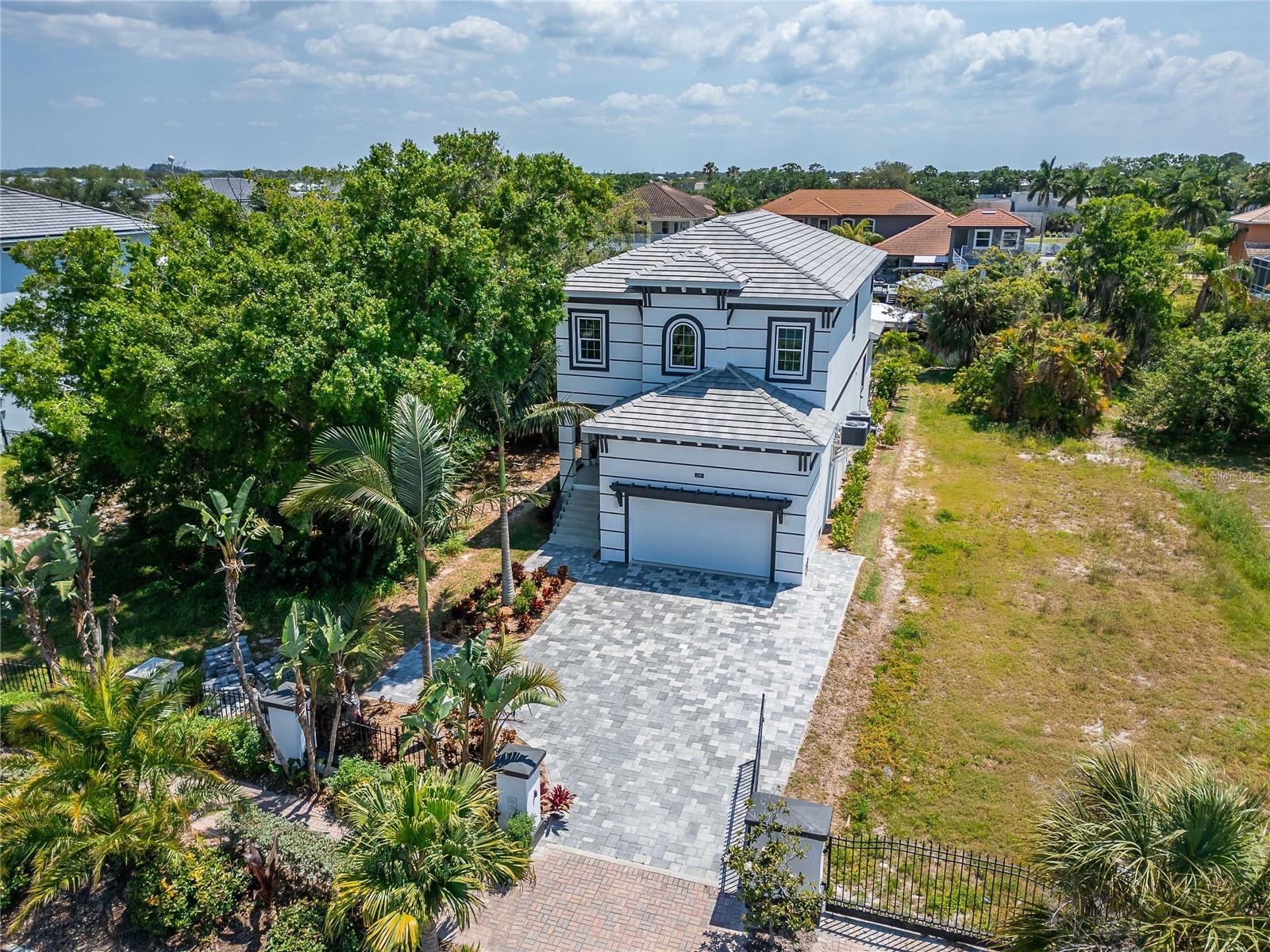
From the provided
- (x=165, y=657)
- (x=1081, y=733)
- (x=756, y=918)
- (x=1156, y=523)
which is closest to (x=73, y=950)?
(x=165, y=657)

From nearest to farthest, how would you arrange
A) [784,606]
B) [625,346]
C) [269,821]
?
[269,821]
[784,606]
[625,346]

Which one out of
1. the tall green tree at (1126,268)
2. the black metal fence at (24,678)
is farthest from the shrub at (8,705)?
the tall green tree at (1126,268)

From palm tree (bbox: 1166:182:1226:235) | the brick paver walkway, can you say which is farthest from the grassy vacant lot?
palm tree (bbox: 1166:182:1226:235)

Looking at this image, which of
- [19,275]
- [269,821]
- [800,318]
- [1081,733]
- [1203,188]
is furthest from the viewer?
[1203,188]

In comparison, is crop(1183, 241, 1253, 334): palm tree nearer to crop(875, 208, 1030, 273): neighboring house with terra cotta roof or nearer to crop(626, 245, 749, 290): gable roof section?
crop(875, 208, 1030, 273): neighboring house with terra cotta roof

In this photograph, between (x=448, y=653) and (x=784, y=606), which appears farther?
(x=784, y=606)

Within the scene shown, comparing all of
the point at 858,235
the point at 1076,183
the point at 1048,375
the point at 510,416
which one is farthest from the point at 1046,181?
the point at 510,416

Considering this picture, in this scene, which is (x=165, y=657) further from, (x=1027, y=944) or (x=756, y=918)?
(x=1027, y=944)
